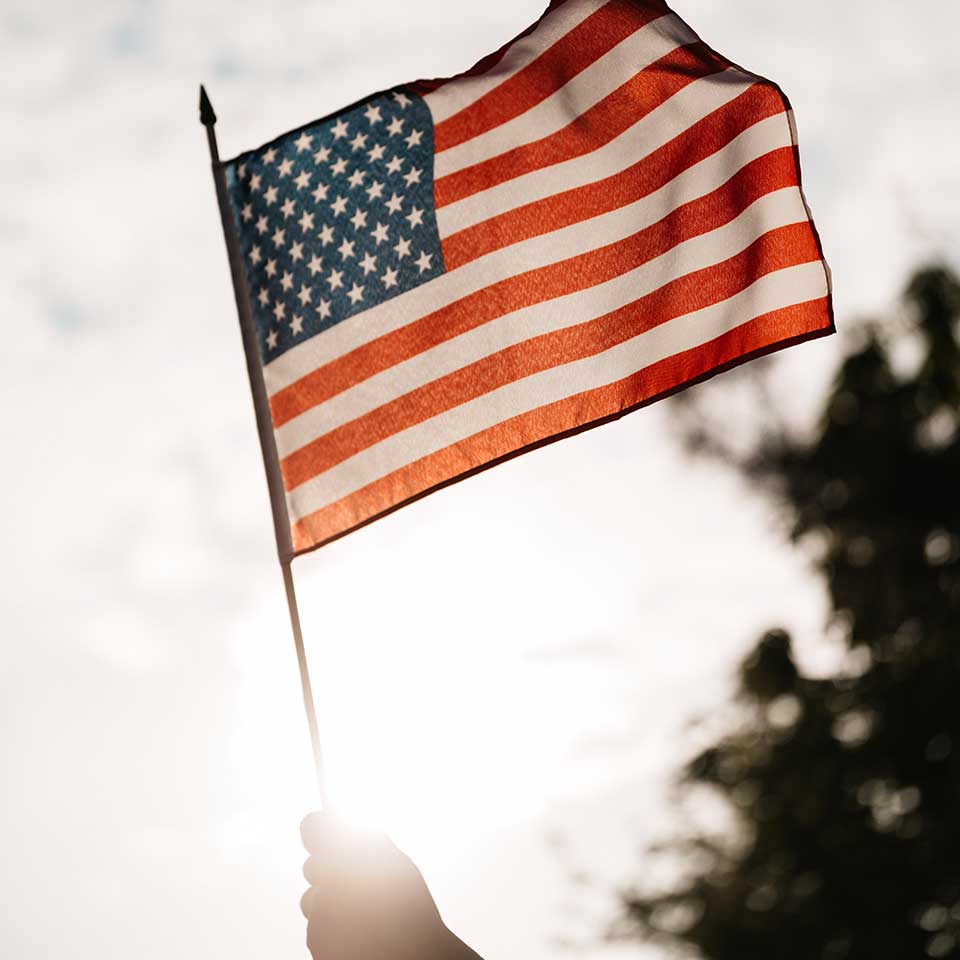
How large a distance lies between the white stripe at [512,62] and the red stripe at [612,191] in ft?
1.47

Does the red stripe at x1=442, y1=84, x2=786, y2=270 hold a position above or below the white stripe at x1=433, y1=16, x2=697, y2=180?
below

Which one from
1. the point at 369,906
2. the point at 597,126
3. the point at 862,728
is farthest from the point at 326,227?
the point at 862,728

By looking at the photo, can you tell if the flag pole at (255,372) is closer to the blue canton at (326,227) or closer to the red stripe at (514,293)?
the blue canton at (326,227)

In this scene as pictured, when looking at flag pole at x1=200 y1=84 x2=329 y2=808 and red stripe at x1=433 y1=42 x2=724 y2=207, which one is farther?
red stripe at x1=433 y1=42 x2=724 y2=207

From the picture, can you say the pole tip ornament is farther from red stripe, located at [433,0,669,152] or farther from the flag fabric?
red stripe, located at [433,0,669,152]

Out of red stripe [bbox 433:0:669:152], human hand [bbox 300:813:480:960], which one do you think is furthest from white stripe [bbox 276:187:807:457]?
human hand [bbox 300:813:480:960]

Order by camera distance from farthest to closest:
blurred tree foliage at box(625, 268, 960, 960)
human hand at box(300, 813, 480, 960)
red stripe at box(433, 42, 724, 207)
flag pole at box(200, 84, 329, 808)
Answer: blurred tree foliage at box(625, 268, 960, 960), red stripe at box(433, 42, 724, 207), flag pole at box(200, 84, 329, 808), human hand at box(300, 813, 480, 960)

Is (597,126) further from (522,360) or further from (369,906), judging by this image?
(369,906)

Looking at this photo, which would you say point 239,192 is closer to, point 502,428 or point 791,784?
point 502,428

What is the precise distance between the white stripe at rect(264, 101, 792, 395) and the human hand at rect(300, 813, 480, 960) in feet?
6.84

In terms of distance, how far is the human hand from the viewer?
2.79 m

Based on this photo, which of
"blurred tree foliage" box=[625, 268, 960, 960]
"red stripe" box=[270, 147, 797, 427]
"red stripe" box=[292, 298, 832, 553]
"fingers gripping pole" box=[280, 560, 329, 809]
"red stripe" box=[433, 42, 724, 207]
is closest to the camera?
"fingers gripping pole" box=[280, 560, 329, 809]

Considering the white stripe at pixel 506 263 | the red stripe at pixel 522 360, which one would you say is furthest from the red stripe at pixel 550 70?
the red stripe at pixel 522 360

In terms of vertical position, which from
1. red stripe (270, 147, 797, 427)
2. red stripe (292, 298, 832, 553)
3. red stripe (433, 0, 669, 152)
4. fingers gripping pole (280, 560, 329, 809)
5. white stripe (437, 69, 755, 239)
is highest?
red stripe (433, 0, 669, 152)
